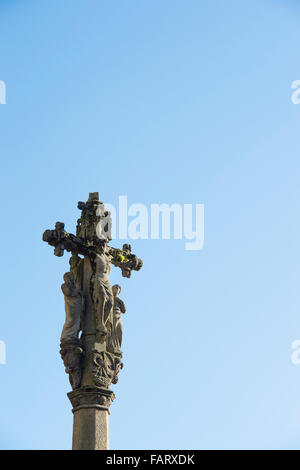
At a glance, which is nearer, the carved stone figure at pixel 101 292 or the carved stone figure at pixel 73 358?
the carved stone figure at pixel 73 358

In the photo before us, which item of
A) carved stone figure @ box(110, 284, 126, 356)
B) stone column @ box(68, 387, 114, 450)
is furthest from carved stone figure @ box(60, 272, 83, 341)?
stone column @ box(68, 387, 114, 450)

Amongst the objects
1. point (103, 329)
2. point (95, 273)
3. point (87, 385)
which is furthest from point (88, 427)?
point (95, 273)

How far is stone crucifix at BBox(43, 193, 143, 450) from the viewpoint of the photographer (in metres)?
18.2

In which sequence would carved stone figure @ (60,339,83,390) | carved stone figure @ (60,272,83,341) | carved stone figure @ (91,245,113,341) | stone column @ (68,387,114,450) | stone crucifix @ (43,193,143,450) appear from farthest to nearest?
carved stone figure @ (91,245,113,341), carved stone figure @ (60,272,83,341), carved stone figure @ (60,339,83,390), stone crucifix @ (43,193,143,450), stone column @ (68,387,114,450)

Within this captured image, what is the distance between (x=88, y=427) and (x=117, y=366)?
1.48 m

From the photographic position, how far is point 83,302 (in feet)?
63.3

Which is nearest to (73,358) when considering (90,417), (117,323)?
(90,417)

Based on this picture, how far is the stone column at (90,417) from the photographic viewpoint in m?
17.8

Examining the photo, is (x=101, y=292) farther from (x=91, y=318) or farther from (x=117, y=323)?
(x=117, y=323)

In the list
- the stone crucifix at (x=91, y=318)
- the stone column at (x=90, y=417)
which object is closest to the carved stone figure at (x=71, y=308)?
the stone crucifix at (x=91, y=318)

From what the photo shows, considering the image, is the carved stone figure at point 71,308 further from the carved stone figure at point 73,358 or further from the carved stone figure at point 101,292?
the carved stone figure at point 101,292

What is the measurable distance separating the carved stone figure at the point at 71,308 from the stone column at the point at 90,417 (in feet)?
3.86

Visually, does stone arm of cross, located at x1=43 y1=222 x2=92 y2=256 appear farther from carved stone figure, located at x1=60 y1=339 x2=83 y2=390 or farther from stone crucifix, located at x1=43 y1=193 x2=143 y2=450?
carved stone figure, located at x1=60 y1=339 x2=83 y2=390
